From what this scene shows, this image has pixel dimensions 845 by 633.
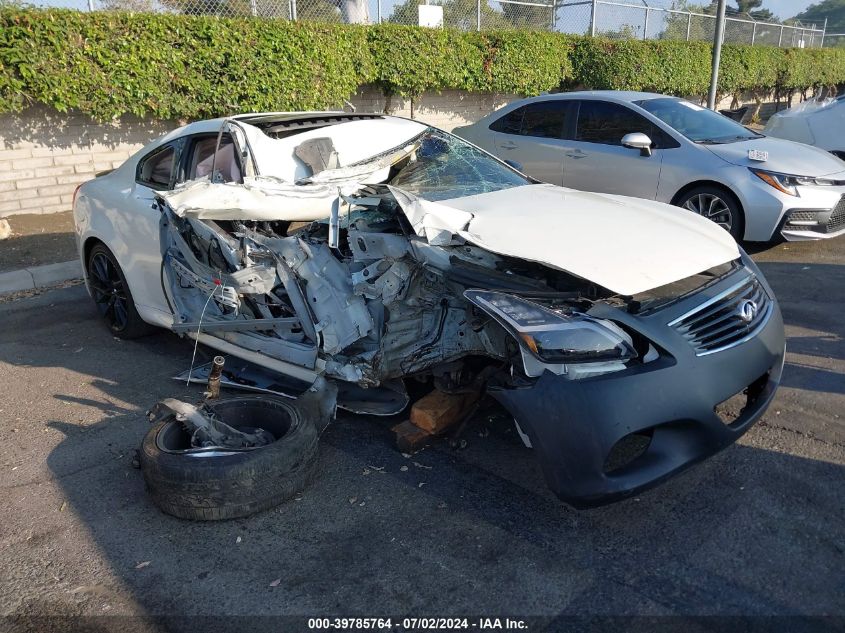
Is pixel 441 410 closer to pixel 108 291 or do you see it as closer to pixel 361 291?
pixel 361 291

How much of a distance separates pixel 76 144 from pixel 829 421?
9449mm

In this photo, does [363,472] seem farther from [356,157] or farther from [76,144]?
[76,144]

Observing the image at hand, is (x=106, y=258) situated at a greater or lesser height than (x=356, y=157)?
lesser

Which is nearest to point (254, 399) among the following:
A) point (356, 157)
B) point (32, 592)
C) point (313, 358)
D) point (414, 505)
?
point (313, 358)

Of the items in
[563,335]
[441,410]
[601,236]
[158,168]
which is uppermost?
[158,168]

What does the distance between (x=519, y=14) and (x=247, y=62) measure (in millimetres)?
8107

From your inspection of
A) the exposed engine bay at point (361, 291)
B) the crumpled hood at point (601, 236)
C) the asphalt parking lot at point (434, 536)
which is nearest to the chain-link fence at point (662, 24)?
Result: the crumpled hood at point (601, 236)

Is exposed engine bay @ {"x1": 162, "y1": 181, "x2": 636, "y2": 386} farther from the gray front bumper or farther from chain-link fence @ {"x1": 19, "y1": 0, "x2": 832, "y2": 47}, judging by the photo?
chain-link fence @ {"x1": 19, "y1": 0, "x2": 832, "y2": 47}

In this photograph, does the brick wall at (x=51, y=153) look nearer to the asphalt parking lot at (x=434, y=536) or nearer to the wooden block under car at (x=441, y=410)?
the asphalt parking lot at (x=434, y=536)

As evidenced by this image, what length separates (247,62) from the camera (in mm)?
9961

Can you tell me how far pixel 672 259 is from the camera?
3.16 m

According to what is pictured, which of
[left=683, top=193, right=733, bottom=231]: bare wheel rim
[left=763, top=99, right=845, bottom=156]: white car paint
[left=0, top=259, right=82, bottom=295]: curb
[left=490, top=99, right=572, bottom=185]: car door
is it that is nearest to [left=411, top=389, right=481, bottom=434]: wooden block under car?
[left=683, top=193, right=733, bottom=231]: bare wheel rim

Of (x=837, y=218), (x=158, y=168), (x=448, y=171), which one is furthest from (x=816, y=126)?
(x=158, y=168)

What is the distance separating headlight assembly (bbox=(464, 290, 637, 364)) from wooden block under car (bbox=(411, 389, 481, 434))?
0.88m
